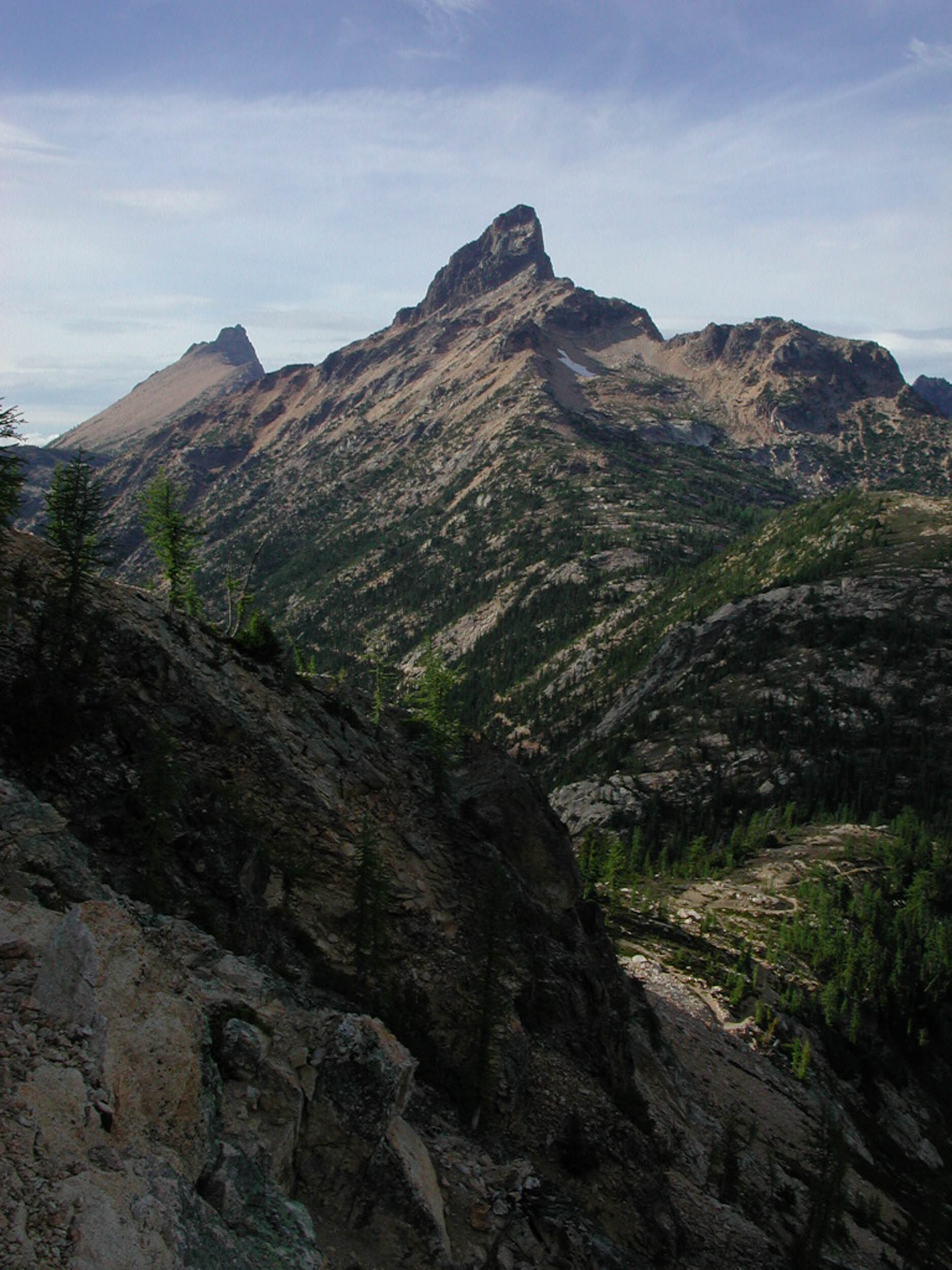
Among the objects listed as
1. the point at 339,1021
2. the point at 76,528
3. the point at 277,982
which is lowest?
the point at 339,1021

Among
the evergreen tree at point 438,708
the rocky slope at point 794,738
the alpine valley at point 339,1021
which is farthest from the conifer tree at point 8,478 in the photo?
the rocky slope at point 794,738

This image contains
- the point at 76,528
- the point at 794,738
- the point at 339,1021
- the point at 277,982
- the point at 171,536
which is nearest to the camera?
the point at 339,1021

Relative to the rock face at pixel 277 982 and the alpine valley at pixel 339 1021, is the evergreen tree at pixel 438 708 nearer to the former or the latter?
the alpine valley at pixel 339 1021

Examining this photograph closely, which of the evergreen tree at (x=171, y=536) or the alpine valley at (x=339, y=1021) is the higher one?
the evergreen tree at (x=171, y=536)

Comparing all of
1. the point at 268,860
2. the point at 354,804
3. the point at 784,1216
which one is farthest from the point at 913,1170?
the point at 268,860

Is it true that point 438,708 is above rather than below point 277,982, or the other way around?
above

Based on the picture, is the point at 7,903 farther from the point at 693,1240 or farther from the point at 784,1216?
the point at 784,1216

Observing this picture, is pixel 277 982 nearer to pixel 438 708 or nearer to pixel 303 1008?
pixel 303 1008

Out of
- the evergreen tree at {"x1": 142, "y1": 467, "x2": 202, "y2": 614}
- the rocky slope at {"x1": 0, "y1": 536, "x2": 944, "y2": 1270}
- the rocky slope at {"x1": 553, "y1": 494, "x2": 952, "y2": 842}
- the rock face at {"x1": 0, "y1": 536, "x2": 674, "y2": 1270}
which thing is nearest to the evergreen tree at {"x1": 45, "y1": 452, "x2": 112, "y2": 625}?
the rocky slope at {"x1": 0, "y1": 536, "x2": 944, "y2": 1270}

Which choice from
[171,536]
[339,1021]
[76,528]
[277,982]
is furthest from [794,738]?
[277,982]

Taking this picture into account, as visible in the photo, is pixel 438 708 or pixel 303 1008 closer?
pixel 303 1008

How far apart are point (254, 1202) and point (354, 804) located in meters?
23.4

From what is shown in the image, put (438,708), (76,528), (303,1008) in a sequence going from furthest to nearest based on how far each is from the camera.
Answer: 1. (438,708)
2. (76,528)
3. (303,1008)

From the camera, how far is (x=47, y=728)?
27.4 meters
